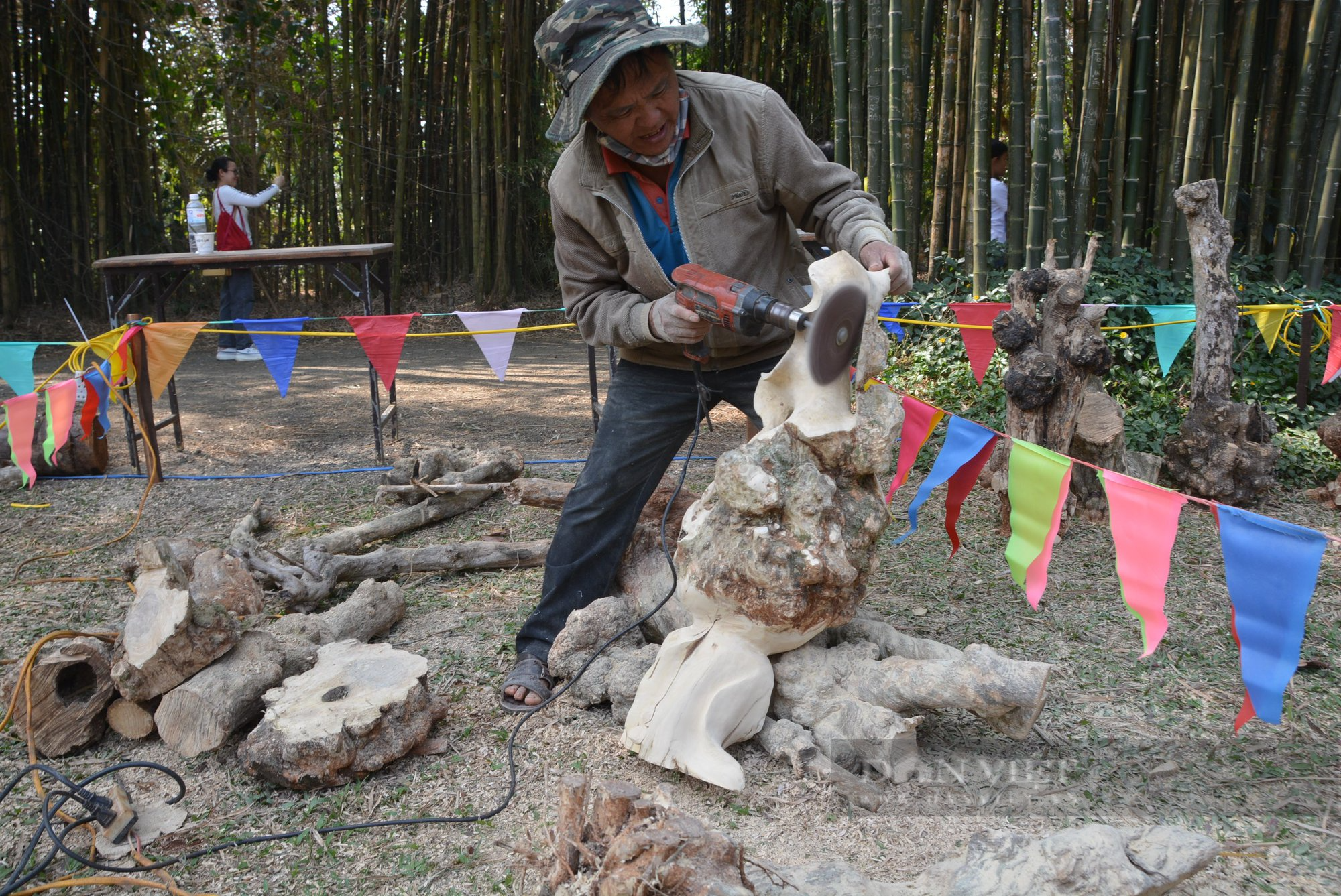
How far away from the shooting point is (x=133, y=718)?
96.7 inches

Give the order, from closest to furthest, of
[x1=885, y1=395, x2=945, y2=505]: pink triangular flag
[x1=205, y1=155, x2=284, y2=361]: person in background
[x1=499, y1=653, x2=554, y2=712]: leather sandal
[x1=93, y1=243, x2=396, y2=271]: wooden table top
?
[x1=499, y1=653, x2=554, y2=712]: leather sandal
[x1=885, y1=395, x2=945, y2=505]: pink triangular flag
[x1=93, y1=243, x2=396, y2=271]: wooden table top
[x1=205, y1=155, x2=284, y2=361]: person in background

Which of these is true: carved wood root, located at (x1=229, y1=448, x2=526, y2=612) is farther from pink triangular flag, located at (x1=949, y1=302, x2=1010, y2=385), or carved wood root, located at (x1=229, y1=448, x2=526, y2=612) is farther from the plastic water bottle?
pink triangular flag, located at (x1=949, y1=302, x2=1010, y2=385)

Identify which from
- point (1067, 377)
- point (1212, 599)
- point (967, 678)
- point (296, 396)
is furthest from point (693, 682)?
point (296, 396)

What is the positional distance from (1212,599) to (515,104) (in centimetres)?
830

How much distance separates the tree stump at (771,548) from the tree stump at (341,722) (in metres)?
0.57

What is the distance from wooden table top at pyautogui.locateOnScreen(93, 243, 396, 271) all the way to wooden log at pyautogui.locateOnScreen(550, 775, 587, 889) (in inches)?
155

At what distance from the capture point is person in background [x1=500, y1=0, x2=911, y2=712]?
7.66 feet

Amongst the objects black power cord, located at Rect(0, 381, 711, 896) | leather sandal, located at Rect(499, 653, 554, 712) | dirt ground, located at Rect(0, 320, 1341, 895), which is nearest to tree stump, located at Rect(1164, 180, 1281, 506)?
dirt ground, located at Rect(0, 320, 1341, 895)

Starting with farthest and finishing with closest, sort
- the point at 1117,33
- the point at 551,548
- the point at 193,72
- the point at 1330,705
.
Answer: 1. the point at 193,72
2. the point at 1117,33
3. the point at 551,548
4. the point at 1330,705

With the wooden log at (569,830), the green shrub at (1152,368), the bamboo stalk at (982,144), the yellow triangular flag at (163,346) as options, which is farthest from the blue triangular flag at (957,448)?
the yellow triangular flag at (163,346)

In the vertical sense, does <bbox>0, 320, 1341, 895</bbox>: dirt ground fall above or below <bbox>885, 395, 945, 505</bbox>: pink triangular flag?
below

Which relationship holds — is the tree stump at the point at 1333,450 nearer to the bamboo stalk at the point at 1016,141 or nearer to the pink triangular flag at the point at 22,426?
the bamboo stalk at the point at 1016,141

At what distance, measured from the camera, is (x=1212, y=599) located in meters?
3.22

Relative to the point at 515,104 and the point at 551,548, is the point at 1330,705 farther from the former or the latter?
the point at 515,104
